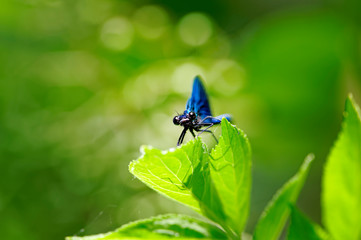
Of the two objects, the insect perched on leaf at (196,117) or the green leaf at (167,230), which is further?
the insect perched on leaf at (196,117)

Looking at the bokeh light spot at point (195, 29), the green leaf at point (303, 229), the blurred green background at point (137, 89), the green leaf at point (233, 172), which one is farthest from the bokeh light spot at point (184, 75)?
the green leaf at point (303, 229)

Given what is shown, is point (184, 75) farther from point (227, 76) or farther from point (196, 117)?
point (196, 117)

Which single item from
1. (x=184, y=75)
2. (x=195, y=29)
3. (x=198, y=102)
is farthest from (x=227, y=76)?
(x=198, y=102)

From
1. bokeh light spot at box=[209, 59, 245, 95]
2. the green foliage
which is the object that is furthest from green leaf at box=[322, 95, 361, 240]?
bokeh light spot at box=[209, 59, 245, 95]

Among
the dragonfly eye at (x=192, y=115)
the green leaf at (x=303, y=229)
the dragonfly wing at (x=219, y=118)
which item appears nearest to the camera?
the green leaf at (x=303, y=229)

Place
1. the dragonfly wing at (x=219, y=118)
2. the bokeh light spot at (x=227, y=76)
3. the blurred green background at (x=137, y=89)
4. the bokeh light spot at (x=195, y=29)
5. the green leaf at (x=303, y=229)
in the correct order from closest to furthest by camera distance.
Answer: the green leaf at (x=303, y=229), the dragonfly wing at (x=219, y=118), the blurred green background at (x=137, y=89), the bokeh light spot at (x=227, y=76), the bokeh light spot at (x=195, y=29)

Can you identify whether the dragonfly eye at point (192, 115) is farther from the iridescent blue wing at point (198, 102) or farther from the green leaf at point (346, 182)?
the green leaf at point (346, 182)
